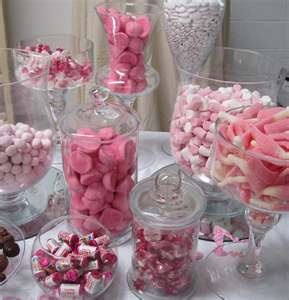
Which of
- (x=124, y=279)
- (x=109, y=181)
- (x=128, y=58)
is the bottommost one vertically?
(x=124, y=279)

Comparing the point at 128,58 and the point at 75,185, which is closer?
the point at 75,185

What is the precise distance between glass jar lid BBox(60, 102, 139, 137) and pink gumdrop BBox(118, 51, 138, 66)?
215 mm

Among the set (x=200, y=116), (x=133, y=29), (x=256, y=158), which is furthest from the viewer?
(x=133, y=29)

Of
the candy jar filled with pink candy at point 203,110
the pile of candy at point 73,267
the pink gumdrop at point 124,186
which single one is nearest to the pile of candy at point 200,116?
the candy jar filled with pink candy at point 203,110

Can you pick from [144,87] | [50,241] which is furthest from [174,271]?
[144,87]

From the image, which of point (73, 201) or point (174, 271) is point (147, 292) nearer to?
point (174, 271)

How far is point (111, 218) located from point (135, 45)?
1.18 feet

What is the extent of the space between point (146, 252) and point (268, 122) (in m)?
0.22

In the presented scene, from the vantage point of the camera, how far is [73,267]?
562 millimetres

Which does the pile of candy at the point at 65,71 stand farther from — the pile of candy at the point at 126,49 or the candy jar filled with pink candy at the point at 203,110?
the candy jar filled with pink candy at the point at 203,110

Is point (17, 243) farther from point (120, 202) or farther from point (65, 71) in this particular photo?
point (65, 71)

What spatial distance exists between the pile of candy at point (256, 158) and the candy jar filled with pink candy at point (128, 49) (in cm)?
34

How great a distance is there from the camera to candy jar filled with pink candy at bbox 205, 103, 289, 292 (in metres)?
0.52

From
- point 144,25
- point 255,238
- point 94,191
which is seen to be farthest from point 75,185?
point 144,25
